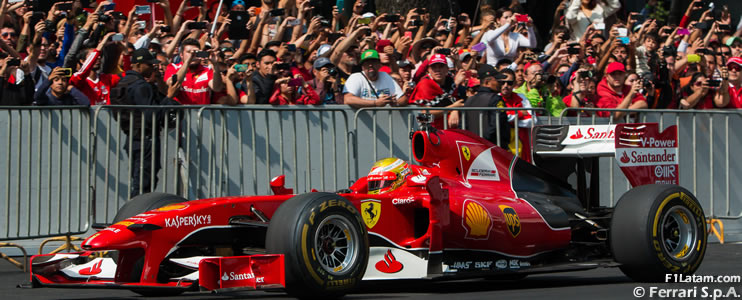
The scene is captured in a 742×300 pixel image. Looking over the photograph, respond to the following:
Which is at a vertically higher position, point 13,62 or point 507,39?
point 13,62

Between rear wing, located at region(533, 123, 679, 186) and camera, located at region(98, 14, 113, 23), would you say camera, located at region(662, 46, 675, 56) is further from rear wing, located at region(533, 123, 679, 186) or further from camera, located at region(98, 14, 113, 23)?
camera, located at region(98, 14, 113, 23)

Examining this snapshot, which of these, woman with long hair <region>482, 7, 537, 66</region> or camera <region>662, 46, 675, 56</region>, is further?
A: camera <region>662, 46, 675, 56</region>

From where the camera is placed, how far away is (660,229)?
8852mm

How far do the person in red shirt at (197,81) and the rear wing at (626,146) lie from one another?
152 inches

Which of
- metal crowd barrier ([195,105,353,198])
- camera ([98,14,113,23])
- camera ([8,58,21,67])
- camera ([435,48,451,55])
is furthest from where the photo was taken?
camera ([435,48,451,55])

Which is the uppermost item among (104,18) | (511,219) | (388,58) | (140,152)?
(104,18)

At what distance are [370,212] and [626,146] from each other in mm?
2606

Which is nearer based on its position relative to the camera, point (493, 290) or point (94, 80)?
point (493, 290)

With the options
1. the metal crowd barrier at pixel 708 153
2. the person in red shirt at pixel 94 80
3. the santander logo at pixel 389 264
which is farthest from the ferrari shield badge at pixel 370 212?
the metal crowd barrier at pixel 708 153

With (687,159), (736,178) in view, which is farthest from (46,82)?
(736,178)

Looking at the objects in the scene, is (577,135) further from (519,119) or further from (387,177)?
(519,119)

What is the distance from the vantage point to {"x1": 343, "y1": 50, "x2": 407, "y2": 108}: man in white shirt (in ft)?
39.8

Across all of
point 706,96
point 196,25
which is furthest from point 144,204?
point 706,96

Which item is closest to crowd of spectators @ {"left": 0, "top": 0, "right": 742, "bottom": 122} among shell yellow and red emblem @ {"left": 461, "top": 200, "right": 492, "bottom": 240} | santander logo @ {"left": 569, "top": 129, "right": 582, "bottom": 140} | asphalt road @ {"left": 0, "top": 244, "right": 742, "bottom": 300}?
santander logo @ {"left": 569, "top": 129, "right": 582, "bottom": 140}
